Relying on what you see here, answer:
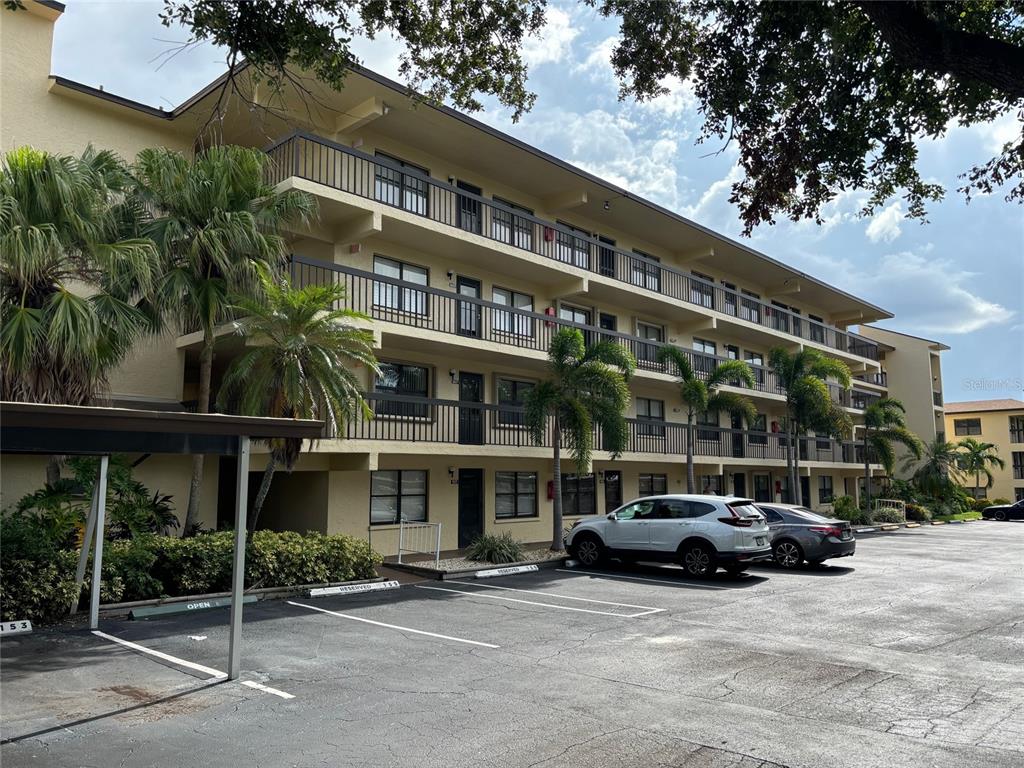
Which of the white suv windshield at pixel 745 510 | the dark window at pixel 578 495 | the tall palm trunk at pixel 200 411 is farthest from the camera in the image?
the dark window at pixel 578 495

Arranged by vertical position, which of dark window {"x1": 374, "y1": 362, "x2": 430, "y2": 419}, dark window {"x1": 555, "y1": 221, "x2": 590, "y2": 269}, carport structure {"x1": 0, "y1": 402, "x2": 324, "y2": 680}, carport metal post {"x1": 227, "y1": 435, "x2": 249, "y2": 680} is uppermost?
dark window {"x1": 555, "y1": 221, "x2": 590, "y2": 269}

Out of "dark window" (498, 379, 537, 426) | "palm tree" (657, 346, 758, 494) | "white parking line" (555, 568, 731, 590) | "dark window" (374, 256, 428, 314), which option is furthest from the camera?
"palm tree" (657, 346, 758, 494)

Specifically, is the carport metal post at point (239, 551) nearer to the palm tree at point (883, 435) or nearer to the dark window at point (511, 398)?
the dark window at point (511, 398)

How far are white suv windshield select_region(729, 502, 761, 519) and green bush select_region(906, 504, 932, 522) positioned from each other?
2686 cm

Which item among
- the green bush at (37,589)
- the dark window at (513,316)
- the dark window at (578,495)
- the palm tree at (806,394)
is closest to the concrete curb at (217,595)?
the green bush at (37,589)

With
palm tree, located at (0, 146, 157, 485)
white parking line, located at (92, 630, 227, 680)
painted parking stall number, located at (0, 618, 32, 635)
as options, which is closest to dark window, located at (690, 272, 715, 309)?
palm tree, located at (0, 146, 157, 485)

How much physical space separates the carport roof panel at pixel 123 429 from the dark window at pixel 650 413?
19322mm

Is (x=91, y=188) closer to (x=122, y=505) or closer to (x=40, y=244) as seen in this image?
(x=40, y=244)

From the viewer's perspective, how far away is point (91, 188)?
41.0 feet

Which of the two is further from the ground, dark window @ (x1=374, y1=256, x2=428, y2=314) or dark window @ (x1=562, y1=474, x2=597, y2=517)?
dark window @ (x1=374, y1=256, x2=428, y2=314)

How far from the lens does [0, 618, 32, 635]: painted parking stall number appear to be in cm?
1002

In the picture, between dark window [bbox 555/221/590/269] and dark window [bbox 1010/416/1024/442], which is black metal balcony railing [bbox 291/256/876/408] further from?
dark window [bbox 1010/416/1024/442]

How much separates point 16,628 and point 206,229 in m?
7.23

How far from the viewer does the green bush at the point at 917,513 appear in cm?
3838
